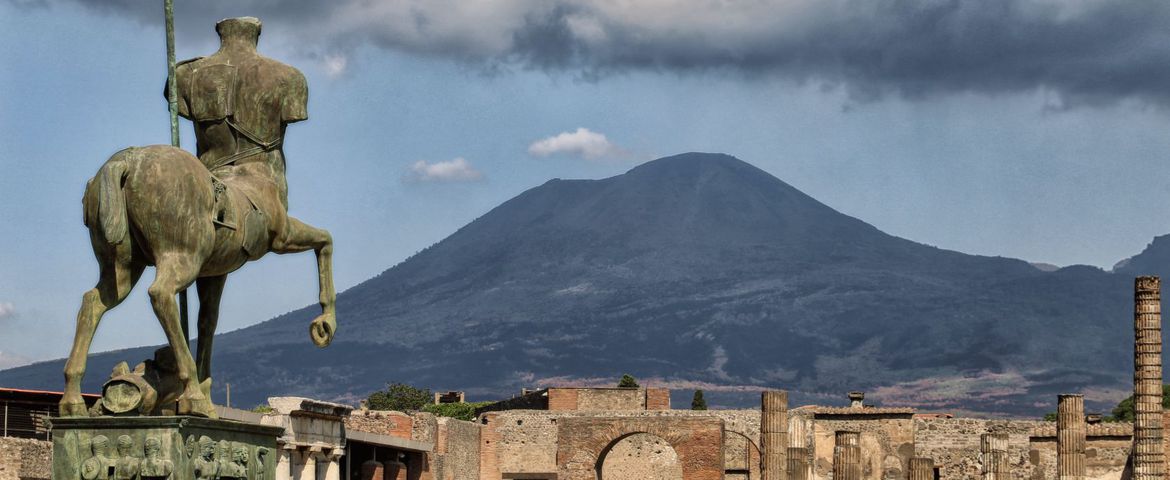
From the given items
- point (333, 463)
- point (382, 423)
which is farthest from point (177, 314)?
point (382, 423)

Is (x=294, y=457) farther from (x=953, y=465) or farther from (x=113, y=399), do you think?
(x=953, y=465)

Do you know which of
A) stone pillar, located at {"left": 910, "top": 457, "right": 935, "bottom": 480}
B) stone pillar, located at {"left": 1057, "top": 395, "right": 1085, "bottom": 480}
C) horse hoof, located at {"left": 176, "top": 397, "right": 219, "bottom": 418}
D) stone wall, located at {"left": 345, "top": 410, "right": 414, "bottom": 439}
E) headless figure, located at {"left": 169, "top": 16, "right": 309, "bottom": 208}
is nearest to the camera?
horse hoof, located at {"left": 176, "top": 397, "right": 219, "bottom": 418}

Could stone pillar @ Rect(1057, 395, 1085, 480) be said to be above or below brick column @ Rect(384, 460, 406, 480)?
above

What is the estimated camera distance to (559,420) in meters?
55.7

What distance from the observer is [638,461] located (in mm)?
58812

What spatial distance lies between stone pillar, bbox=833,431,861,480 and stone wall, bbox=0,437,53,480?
70.2 feet

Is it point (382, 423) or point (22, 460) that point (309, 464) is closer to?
point (22, 460)

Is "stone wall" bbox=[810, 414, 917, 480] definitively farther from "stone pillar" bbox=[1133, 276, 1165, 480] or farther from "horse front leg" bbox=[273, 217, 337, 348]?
"horse front leg" bbox=[273, 217, 337, 348]

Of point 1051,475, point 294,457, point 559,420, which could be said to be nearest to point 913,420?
point 1051,475

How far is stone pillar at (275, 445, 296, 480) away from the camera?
29078mm

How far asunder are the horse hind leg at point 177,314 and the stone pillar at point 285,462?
18.4m

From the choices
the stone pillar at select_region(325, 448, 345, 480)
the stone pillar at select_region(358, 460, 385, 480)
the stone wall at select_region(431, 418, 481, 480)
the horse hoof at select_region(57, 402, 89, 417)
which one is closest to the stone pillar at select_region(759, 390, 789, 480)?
the stone wall at select_region(431, 418, 481, 480)

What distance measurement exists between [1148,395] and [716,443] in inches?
891

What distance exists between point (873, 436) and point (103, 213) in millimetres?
47797
